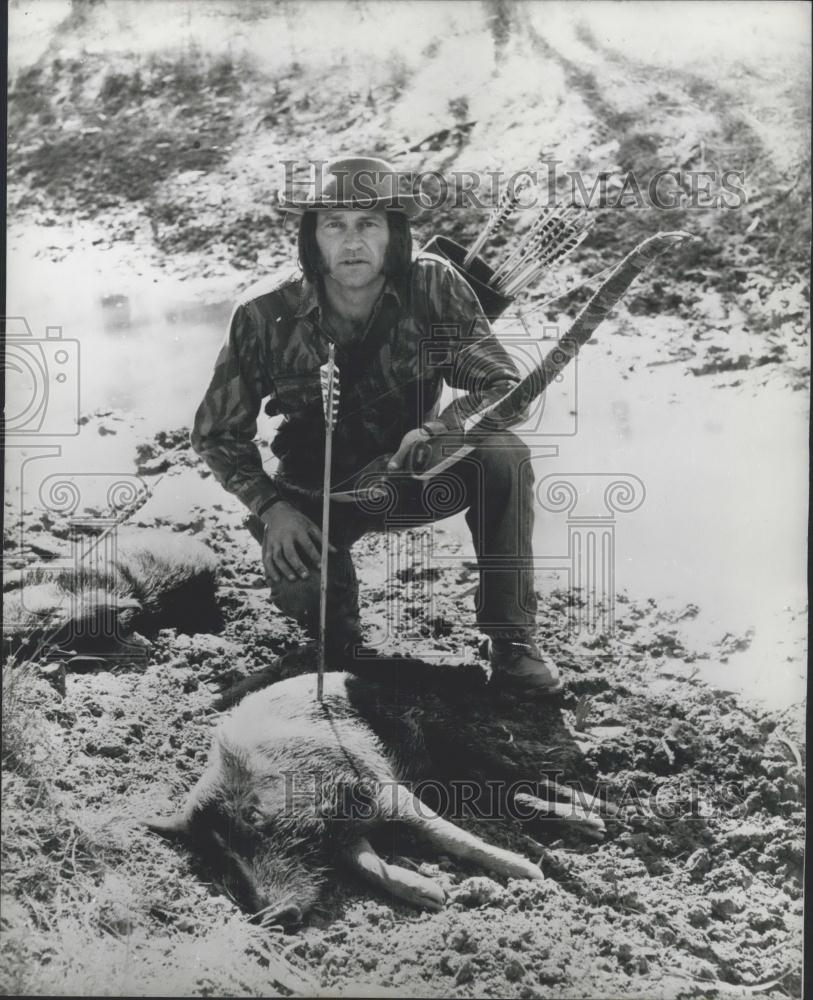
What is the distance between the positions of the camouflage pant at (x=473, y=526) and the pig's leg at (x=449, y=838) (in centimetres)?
48

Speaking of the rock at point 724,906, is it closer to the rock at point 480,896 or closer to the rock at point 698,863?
the rock at point 698,863

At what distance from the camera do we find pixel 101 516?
339 centimetres

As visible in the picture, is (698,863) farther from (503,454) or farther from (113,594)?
(113,594)

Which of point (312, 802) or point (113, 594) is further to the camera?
point (113, 594)

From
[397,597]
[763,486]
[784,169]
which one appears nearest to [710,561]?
[763,486]

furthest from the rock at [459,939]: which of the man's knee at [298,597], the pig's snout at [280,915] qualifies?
the man's knee at [298,597]

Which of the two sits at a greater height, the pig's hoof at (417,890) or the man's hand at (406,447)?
the man's hand at (406,447)

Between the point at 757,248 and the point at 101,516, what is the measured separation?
212 cm

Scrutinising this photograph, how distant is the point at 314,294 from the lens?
3367 mm

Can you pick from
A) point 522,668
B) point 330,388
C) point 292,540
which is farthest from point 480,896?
point 330,388

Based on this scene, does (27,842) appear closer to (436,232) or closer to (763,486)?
(436,232)

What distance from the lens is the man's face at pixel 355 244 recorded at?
3.33 meters

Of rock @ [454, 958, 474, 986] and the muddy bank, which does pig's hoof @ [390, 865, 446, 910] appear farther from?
rock @ [454, 958, 474, 986]

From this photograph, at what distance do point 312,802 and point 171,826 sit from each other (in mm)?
409
